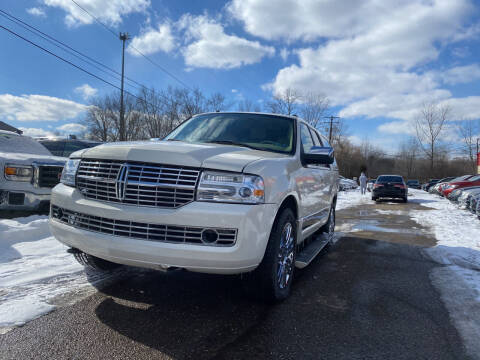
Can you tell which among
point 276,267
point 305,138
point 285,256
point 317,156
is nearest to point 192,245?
point 276,267

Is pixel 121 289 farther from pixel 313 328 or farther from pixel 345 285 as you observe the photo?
pixel 345 285

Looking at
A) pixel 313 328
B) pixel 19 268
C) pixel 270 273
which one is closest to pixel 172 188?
pixel 270 273

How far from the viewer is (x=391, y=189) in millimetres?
18016

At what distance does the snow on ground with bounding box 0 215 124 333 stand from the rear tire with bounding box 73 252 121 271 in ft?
0.31

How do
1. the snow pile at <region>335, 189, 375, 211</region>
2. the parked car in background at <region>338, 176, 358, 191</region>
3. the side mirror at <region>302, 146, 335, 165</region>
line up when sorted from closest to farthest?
the side mirror at <region>302, 146, 335, 165</region> < the snow pile at <region>335, 189, 375, 211</region> < the parked car in background at <region>338, 176, 358, 191</region>

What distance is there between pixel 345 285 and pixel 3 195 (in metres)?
5.11

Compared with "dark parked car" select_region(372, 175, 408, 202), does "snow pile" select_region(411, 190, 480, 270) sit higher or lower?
lower

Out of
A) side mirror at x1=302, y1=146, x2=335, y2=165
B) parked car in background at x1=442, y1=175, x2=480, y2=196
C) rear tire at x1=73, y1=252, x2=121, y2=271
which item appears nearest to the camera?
rear tire at x1=73, y1=252, x2=121, y2=271

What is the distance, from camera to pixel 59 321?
2.64m

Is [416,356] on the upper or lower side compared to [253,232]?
lower

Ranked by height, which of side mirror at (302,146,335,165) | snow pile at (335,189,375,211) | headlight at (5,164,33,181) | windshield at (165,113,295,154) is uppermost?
windshield at (165,113,295,154)

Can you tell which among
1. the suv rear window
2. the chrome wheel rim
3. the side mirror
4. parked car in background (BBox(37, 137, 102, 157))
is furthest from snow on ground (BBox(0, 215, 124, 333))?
the suv rear window

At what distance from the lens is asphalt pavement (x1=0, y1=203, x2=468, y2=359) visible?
2314 millimetres

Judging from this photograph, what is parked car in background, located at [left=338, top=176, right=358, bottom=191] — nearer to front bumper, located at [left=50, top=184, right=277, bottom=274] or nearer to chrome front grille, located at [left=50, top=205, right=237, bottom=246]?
front bumper, located at [left=50, top=184, right=277, bottom=274]
